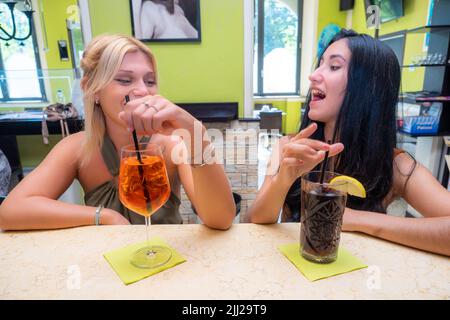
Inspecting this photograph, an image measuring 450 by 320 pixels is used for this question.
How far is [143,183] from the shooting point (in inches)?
26.3

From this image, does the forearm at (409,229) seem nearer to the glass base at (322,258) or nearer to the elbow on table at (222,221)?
the glass base at (322,258)

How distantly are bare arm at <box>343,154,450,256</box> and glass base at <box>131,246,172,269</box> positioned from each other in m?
0.48

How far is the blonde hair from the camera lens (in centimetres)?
111

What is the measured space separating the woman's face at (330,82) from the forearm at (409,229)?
498 mm

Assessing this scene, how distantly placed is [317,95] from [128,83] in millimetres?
729

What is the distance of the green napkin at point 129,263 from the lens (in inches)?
24.3

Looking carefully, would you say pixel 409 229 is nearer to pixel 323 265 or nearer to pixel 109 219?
pixel 323 265

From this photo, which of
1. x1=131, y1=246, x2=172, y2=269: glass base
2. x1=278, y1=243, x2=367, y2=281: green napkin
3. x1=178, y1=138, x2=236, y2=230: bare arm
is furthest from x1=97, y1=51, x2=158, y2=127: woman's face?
x1=278, y1=243, x2=367, y2=281: green napkin

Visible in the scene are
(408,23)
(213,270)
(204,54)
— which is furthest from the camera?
(408,23)

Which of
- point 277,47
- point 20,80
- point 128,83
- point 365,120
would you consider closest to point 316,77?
point 365,120

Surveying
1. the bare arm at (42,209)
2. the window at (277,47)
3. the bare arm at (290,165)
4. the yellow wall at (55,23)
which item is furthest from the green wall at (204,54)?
the window at (277,47)

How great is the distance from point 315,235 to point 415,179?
25.4 inches

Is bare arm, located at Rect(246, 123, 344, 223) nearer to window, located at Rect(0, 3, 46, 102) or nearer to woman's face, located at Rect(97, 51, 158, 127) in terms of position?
woman's face, located at Rect(97, 51, 158, 127)

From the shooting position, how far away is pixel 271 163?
126 cm
